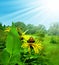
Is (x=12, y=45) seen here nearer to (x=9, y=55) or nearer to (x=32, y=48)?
(x=9, y=55)

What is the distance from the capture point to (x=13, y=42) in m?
0.29

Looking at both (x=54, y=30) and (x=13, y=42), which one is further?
(x=54, y=30)

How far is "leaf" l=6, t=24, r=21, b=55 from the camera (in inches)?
11.2

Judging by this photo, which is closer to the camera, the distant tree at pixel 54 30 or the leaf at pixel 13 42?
the leaf at pixel 13 42

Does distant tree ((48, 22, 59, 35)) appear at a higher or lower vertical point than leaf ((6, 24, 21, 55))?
higher

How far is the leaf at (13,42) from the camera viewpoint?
0.29 m

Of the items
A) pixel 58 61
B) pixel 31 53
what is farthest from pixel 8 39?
pixel 58 61

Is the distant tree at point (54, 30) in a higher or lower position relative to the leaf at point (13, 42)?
higher

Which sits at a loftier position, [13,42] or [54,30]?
[54,30]

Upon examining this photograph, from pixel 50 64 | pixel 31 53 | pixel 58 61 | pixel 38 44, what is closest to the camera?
pixel 38 44

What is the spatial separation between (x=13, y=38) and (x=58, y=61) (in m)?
1.21

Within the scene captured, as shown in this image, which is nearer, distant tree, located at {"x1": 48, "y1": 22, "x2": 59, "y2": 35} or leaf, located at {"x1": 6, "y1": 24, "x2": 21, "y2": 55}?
leaf, located at {"x1": 6, "y1": 24, "x2": 21, "y2": 55}

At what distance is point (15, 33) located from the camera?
287 mm

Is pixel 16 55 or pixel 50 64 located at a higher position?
pixel 16 55
